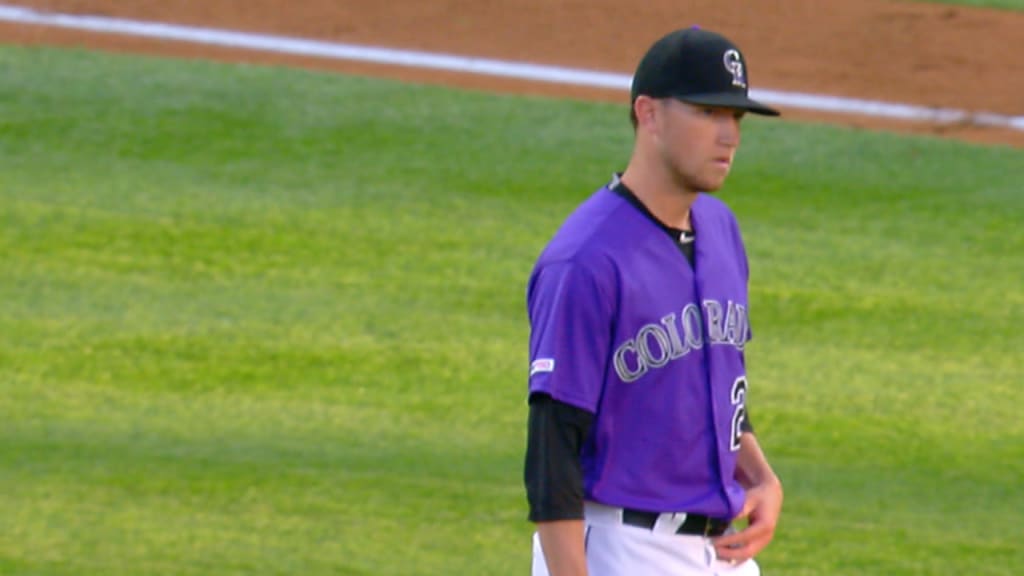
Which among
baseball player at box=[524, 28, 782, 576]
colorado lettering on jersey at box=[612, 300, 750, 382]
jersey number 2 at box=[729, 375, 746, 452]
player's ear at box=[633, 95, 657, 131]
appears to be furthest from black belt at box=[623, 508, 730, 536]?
player's ear at box=[633, 95, 657, 131]

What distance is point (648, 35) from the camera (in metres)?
11.9

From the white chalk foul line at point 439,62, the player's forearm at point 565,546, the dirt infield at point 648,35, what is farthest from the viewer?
the dirt infield at point 648,35

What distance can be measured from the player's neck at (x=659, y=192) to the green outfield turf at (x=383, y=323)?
2.48 metres

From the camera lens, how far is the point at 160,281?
7684mm

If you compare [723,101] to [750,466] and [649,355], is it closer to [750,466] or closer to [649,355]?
[649,355]

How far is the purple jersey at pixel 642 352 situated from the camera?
119 inches

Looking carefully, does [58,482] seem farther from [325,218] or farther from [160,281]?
[325,218]

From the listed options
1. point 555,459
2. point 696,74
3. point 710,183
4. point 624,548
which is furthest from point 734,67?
point 624,548

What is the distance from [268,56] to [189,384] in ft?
15.8

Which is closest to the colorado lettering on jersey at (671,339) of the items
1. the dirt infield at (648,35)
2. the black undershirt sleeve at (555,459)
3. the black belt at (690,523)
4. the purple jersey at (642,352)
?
the purple jersey at (642,352)

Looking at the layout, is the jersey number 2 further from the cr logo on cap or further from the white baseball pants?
the cr logo on cap

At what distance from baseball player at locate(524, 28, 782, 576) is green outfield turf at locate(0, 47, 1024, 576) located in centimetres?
228

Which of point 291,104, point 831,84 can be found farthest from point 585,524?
point 831,84

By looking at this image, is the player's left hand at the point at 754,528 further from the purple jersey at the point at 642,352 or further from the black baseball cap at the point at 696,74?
the black baseball cap at the point at 696,74
